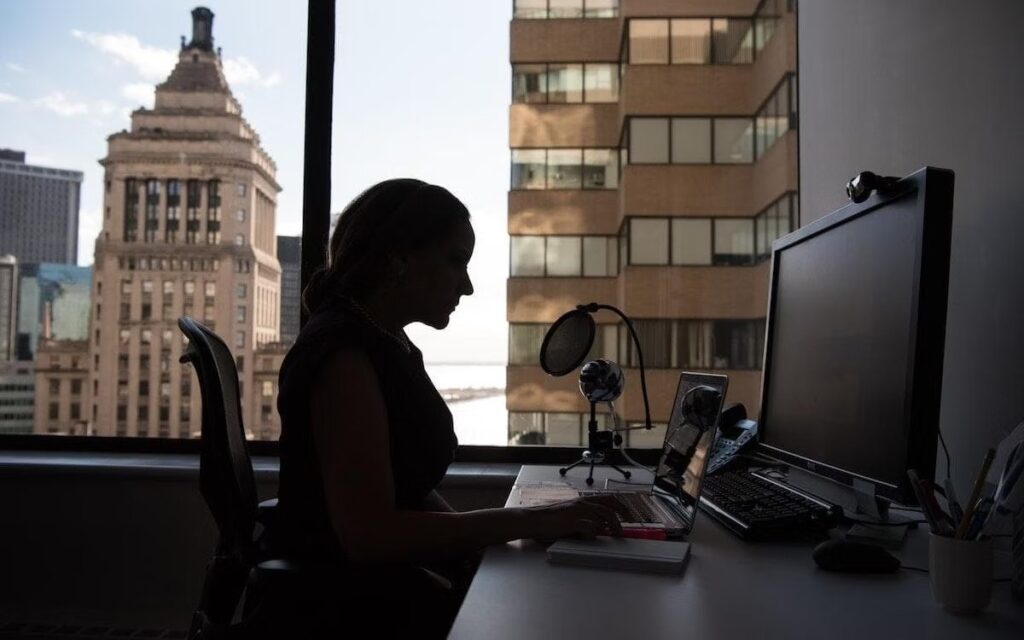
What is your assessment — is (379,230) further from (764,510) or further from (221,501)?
(764,510)

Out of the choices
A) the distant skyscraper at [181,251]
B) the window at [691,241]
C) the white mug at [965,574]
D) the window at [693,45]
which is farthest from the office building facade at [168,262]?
the white mug at [965,574]

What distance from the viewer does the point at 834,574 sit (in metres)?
0.97

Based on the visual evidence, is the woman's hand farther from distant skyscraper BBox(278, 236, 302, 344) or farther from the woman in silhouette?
distant skyscraper BBox(278, 236, 302, 344)

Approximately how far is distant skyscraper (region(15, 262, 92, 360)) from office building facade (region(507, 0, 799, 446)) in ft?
6.05

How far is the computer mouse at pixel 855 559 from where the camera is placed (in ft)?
3.18

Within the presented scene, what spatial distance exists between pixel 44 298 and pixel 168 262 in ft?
2.18

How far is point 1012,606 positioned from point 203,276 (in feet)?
11.6

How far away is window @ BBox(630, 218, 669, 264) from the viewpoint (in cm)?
338

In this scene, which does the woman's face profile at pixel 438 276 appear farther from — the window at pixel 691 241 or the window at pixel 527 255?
the window at pixel 691 241

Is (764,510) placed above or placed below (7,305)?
below

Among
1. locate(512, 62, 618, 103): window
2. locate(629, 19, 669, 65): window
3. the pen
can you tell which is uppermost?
locate(629, 19, 669, 65): window

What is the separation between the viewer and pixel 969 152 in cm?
140

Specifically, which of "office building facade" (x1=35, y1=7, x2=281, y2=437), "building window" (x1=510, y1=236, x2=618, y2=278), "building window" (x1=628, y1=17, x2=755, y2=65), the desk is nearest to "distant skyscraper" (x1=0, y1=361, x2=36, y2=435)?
"office building facade" (x1=35, y1=7, x2=281, y2=437)

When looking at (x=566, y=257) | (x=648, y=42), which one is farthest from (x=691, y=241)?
(x=648, y=42)
